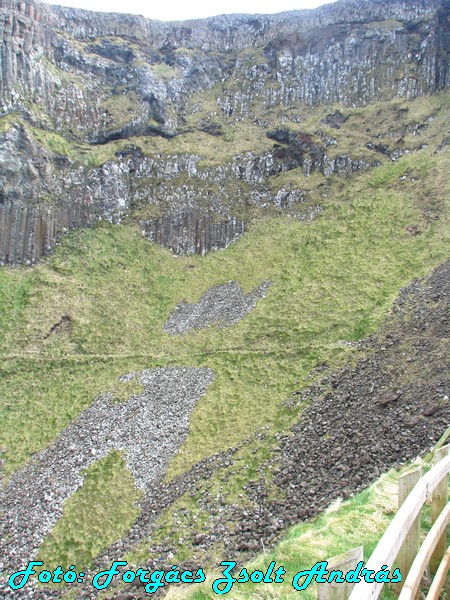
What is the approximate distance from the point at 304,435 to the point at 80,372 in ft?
58.1

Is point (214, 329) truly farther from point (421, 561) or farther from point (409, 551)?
point (421, 561)

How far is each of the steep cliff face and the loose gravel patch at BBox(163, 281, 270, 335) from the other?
917 centimetres

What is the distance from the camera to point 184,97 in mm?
60688

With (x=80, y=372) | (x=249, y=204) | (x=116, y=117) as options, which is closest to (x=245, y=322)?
(x=80, y=372)

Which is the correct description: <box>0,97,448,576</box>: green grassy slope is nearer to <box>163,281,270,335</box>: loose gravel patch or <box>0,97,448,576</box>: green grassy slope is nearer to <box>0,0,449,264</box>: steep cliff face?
<box>163,281,270,335</box>: loose gravel patch

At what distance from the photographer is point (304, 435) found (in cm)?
1777

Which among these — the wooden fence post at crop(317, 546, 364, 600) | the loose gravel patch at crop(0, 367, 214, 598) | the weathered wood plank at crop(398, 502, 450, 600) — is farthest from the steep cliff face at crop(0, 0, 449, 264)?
the wooden fence post at crop(317, 546, 364, 600)

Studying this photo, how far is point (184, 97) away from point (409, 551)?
64.6m

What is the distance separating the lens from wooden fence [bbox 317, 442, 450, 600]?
12.8ft

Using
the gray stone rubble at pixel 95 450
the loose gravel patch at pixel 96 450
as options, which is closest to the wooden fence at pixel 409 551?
the loose gravel patch at pixel 96 450

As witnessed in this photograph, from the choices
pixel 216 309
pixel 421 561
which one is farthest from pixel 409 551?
pixel 216 309

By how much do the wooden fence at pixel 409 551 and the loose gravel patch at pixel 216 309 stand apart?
26018mm

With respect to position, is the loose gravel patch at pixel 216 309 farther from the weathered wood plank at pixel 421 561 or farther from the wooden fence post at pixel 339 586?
the wooden fence post at pixel 339 586

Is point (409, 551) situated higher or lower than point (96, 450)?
higher
